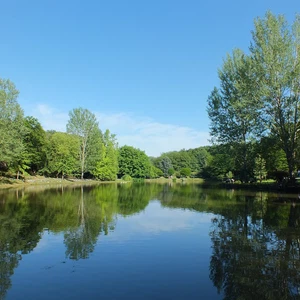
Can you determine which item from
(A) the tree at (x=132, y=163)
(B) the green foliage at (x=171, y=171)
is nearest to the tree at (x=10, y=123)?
(A) the tree at (x=132, y=163)

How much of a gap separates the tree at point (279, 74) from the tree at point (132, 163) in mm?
74902

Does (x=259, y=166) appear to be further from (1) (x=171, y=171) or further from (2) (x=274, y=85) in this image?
(1) (x=171, y=171)

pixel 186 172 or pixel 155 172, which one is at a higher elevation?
pixel 186 172

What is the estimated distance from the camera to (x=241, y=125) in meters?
43.5

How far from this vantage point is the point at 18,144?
4416cm

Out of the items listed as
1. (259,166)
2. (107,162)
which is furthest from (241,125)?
(107,162)

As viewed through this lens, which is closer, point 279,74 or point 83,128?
point 279,74

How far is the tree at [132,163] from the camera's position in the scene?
4131 inches

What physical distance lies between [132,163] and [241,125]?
67662 mm

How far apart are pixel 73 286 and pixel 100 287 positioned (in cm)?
70

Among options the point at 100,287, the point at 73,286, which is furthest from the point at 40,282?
the point at 100,287

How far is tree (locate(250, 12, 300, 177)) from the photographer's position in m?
Answer: 32.0

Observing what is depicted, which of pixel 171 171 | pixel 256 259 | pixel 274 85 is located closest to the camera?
pixel 256 259

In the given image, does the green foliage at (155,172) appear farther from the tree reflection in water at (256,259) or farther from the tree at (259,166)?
the tree reflection in water at (256,259)
